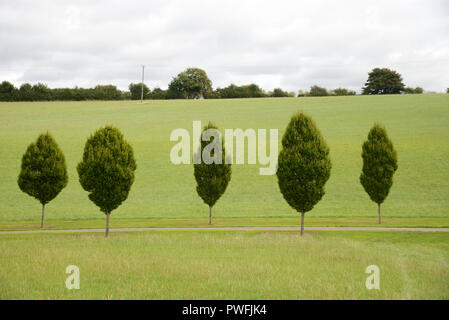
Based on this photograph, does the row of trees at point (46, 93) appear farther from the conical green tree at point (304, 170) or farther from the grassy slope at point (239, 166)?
the conical green tree at point (304, 170)

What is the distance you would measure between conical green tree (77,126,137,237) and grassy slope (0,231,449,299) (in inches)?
97.4

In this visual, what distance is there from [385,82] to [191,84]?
50.8 m

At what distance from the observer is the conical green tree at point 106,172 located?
24.8 meters

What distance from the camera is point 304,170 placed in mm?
24750

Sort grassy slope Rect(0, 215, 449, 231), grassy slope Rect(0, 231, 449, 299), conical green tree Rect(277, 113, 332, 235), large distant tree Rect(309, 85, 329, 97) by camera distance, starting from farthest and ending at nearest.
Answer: large distant tree Rect(309, 85, 329, 97) < grassy slope Rect(0, 215, 449, 231) < conical green tree Rect(277, 113, 332, 235) < grassy slope Rect(0, 231, 449, 299)

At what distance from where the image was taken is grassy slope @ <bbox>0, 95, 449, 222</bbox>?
3462cm

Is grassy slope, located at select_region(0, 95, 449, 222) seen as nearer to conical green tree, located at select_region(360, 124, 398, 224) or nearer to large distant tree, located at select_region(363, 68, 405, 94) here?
conical green tree, located at select_region(360, 124, 398, 224)

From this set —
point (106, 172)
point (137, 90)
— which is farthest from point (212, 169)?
point (137, 90)

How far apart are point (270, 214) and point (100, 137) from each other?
15.1 meters

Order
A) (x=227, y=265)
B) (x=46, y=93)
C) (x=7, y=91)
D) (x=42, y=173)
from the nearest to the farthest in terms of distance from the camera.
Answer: (x=227, y=265), (x=42, y=173), (x=46, y=93), (x=7, y=91)

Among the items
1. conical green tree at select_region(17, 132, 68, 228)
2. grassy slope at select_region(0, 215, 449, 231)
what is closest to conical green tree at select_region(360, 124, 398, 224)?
grassy slope at select_region(0, 215, 449, 231)

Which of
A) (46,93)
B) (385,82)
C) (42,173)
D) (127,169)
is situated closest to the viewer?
(127,169)

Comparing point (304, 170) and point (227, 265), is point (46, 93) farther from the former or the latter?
point (227, 265)
